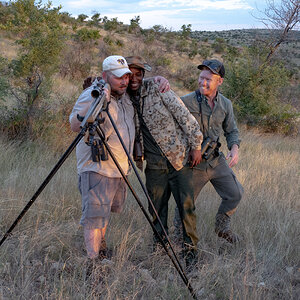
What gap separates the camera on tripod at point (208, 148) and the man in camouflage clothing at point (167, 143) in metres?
0.17

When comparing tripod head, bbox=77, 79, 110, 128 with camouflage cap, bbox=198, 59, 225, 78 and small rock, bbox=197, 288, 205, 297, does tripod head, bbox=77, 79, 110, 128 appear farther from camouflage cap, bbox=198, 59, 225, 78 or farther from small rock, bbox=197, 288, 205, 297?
small rock, bbox=197, 288, 205, 297

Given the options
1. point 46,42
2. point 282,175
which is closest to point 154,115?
point 282,175

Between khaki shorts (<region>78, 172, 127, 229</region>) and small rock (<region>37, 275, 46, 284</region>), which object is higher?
khaki shorts (<region>78, 172, 127, 229</region>)

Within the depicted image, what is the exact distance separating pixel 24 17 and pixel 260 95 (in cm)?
737

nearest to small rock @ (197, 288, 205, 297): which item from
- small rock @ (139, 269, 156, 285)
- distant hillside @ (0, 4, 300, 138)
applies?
small rock @ (139, 269, 156, 285)

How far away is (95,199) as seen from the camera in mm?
3094

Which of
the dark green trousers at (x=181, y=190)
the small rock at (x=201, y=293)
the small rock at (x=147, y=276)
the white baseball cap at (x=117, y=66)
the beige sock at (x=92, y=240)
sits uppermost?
the white baseball cap at (x=117, y=66)

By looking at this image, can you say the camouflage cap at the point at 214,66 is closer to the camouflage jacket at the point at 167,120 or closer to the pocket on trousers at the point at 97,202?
the camouflage jacket at the point at 167,120

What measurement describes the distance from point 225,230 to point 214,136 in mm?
1048

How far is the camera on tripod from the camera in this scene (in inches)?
143

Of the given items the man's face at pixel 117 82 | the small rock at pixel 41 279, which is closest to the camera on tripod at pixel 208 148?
the man's face at pixel 117 82

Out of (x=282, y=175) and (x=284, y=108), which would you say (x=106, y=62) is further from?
(x=284, y=108)

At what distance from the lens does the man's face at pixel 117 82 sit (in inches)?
119

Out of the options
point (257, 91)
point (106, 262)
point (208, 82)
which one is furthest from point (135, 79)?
point (257, 91)
